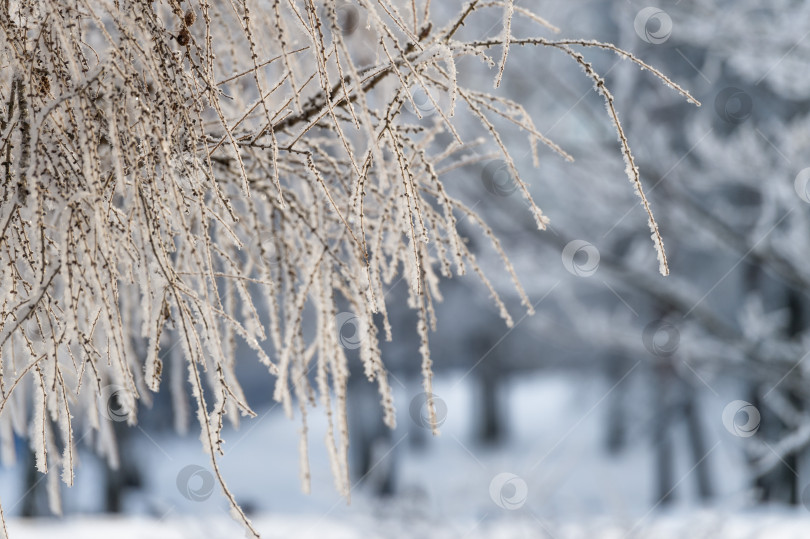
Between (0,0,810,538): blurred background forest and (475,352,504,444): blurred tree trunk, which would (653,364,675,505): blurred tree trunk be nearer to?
(0,0,810,538): blurred background forest

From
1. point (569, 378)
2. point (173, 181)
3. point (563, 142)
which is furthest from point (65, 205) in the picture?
point (569, 378)

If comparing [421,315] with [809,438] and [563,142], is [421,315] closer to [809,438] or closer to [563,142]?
[563,142]

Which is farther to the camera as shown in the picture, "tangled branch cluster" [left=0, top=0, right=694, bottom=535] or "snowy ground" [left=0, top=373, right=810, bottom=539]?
"snowy ground" [left=0, top=373, right=810, bottom=539]

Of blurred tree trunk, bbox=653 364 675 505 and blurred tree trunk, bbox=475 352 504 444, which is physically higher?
blurred tree trunk, bbox=475 352 504 444

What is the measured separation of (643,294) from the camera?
556 cm

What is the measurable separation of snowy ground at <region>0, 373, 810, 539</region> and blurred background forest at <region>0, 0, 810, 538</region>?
0.05 meters

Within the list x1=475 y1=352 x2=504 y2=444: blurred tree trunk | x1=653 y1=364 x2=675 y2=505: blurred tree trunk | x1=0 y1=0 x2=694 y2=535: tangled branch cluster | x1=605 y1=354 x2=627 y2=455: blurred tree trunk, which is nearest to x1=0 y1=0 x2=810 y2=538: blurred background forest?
x1=653 y1=364 x2=675 y2=505: blurred tree trunk

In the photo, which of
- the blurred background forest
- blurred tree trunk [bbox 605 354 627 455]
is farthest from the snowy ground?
blurred tree trunk [bbox 605 354 627 455]

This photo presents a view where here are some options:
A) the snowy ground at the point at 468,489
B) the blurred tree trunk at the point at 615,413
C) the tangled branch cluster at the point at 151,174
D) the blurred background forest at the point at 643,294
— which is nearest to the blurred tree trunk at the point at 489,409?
the snowy ground at the point at 468,489

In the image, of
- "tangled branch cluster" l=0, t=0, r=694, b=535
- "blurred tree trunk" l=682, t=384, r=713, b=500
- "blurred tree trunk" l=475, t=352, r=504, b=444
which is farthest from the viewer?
"blurred tree trunk" l=475, t=352, r=504, b=444

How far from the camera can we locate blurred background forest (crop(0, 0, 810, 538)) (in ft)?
16.8

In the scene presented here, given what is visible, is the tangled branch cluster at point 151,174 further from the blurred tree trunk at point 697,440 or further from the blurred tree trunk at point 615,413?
the blurred tree trunk at point 615,413

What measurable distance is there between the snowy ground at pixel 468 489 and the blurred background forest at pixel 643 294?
5 centimetres

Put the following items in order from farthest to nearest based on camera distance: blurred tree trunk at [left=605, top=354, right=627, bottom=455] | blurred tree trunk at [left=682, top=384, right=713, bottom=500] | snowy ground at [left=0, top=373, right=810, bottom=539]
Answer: blurred tree trunk at [left=605, top=354, right=627, bottom=455] → blurred tree trunk at [left=682, top=384, right=713, bottom=500] → snowy ground at [left=0, top=373, right=810, bottom=539]
